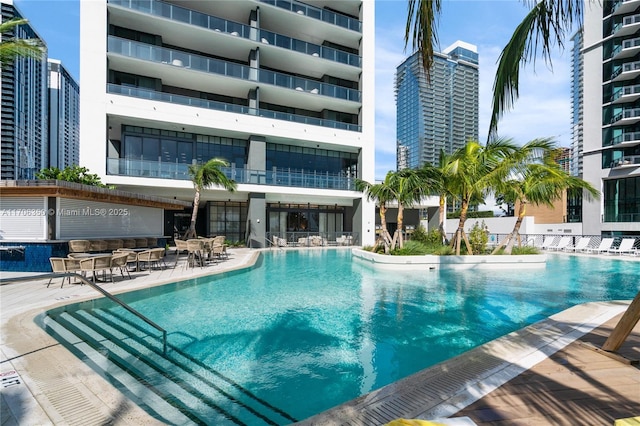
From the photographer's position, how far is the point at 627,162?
25.9 metres

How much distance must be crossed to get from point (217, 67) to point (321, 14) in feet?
29.5

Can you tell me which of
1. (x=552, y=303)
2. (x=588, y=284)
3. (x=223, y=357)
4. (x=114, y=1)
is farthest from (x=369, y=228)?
(x=114, y=1)

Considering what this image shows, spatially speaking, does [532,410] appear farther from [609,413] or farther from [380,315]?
[380,315]

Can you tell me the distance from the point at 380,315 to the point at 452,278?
216 inches

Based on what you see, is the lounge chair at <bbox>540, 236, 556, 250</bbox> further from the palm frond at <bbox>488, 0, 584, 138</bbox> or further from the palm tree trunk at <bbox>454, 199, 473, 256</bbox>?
the palm frond at <bbox>488, 0, 584, 138</bbox>

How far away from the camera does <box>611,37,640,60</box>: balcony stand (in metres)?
25.7

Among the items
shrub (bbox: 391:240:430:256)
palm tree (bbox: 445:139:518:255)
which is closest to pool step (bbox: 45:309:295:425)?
shrub (bbox: 391:240:430:256)

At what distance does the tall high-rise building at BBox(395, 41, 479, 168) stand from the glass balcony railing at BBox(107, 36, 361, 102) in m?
19.8

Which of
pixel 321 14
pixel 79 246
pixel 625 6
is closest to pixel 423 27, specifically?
pixel 79 246

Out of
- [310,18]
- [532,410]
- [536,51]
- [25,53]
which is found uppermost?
[310,18]

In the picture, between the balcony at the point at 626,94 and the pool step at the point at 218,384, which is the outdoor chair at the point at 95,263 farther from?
Result: the balcony at the point at 626,94

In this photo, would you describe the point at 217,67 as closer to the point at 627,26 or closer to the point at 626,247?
the point at 626,247

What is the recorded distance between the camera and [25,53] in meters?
7.65

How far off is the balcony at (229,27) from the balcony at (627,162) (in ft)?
79.5
